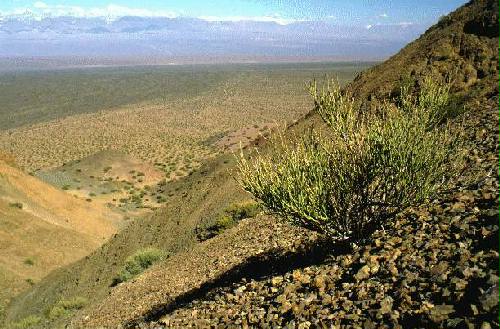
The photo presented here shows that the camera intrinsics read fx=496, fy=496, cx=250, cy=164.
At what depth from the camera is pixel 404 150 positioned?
21.9ft

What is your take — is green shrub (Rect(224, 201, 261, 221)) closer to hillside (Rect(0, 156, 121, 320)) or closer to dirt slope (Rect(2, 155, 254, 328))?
dirt slope (Rect(2, 155, 254, 328))

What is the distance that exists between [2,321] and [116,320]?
397 inches

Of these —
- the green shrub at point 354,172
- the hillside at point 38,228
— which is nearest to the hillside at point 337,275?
the green shrub at point 354,172

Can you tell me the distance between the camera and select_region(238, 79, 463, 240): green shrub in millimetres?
6805

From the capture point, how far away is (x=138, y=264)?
16.4 metres

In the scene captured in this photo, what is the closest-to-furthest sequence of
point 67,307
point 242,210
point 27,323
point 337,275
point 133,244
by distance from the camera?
point 337,275
point 67,307
point 27,323
point 242,210
point 133,244

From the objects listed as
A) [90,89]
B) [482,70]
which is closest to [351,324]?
[482,70]

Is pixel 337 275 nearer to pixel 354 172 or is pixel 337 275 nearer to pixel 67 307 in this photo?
pixel 354 172

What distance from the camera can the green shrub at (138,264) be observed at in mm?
16234

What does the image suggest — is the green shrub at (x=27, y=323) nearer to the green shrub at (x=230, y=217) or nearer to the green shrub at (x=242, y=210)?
the green shrub at (x=230, y=217)

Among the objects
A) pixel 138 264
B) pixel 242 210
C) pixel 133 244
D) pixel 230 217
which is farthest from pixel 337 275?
pixel 133 244

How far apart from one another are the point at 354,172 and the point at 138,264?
11.0 meters

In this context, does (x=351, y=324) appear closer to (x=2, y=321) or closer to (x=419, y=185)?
(x=419, y=185)

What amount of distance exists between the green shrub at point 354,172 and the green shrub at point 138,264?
9.77m
